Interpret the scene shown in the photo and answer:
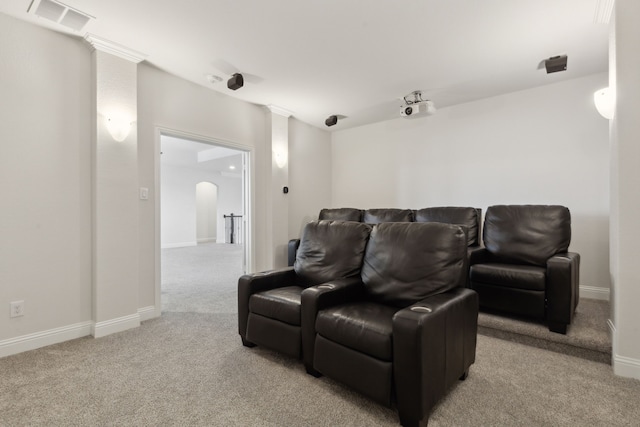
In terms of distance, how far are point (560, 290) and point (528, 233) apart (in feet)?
2.75

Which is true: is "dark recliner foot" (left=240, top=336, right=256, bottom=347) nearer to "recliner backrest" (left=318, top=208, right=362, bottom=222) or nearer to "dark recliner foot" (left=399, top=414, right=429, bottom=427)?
"dark recliner foot" (left=399, top=414, right=429, bottom=427)

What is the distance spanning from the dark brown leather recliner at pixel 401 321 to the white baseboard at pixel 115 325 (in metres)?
1.92

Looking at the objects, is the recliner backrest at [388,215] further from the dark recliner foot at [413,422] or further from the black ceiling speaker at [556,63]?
the dark recliner foot at [413,422]

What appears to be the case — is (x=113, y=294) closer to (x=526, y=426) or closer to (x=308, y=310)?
(x=308, y=310)

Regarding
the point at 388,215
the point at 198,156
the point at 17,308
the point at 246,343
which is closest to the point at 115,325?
the point at 17,308

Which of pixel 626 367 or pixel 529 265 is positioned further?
pixel 529 265

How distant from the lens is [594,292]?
132 inches

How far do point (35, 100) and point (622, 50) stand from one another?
4378mm

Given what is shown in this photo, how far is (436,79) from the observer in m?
3.47

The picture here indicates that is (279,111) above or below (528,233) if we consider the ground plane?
above

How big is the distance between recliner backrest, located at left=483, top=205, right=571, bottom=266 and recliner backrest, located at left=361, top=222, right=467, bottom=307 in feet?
5.09

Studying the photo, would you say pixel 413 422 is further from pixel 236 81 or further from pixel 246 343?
pixel 236 81

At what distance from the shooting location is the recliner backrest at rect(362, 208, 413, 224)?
4.27 metres

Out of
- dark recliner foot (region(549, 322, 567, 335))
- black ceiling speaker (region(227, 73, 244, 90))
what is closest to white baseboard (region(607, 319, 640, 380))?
dark recliner foot (region(549, 322, 567, 335))
